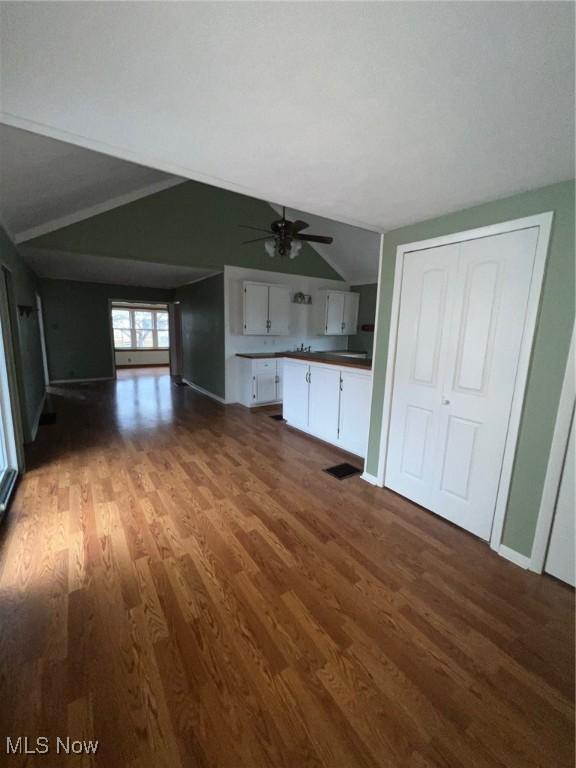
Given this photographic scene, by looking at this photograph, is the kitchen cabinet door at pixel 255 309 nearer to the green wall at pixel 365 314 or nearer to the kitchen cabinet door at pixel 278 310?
the kitchen cabinet door at pixel 278 310

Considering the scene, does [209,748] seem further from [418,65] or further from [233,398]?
[233,398]

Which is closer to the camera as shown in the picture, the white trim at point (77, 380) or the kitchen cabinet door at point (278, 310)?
the kitchen cabinet door at point (278, 310)

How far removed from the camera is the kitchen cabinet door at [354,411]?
3.29 metres

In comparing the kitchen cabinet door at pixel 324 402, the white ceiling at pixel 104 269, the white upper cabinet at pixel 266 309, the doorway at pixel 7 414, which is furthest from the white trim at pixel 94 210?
the kitchen cabinet door at pixel 324 402

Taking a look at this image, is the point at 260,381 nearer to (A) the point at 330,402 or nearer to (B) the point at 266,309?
(B) the point at 266,309

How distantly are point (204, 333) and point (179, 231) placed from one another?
7.06 feet

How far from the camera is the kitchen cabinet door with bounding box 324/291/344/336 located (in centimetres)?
664

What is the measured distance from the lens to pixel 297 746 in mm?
1073

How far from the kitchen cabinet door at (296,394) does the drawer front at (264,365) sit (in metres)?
1.04

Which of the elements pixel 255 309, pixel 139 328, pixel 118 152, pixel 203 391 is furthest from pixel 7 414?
pixel 139 328

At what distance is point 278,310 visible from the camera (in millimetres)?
5887

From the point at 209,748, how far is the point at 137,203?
17.7 feet

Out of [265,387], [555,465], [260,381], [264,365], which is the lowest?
[265,387]

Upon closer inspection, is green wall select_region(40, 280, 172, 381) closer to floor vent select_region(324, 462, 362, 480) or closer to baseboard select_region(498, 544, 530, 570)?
floor vent select_region(324, 462, 362, 480)
